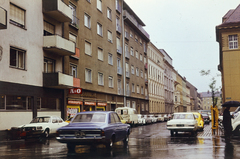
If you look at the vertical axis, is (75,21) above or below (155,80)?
above

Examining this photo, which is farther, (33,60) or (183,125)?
(33,60)

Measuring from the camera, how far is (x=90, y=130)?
11312 millimetres

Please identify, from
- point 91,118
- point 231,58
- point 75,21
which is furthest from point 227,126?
point 231,58

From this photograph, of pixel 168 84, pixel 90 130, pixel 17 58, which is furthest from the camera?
pixel 168 84

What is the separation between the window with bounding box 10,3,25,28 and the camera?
22011 mm

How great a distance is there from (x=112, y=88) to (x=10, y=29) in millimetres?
20434

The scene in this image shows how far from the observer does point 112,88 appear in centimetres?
4038

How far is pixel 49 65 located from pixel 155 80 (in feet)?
143

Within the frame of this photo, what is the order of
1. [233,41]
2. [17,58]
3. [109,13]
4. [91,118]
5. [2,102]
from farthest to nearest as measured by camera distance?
[233,41] → [109,13] → [17,58] → [2,102] → [91,118]

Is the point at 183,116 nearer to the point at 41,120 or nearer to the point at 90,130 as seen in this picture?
the point at 41,120

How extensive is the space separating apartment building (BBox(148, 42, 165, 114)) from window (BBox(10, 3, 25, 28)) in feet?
136

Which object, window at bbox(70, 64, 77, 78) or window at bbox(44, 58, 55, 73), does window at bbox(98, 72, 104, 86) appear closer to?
window at bbox(70, 64, 77, 78)

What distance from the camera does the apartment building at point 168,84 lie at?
264ft

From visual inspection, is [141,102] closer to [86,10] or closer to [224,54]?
[224,54]
